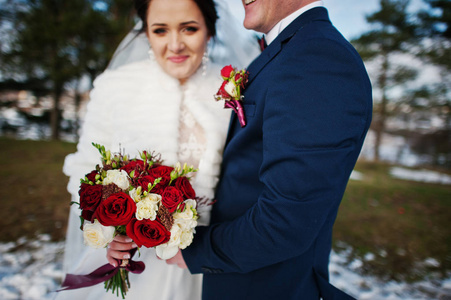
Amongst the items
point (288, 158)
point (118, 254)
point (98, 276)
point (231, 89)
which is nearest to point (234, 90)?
point (231, 89)

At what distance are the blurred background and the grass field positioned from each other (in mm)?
27

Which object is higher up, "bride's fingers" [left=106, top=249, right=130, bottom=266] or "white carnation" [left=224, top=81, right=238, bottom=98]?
"white carnation" [left=224, top=81, right=238, bottom=98]

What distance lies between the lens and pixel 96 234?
118 centimetres

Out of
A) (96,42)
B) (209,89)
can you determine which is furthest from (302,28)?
(96,42)

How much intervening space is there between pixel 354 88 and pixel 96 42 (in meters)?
13.7

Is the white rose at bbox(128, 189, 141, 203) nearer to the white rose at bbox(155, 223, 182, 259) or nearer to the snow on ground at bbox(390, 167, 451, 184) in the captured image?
the white rose at bbox(155, 223, 182, 259)

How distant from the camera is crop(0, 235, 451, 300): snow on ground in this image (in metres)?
3.20

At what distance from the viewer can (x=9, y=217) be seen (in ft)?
16.8

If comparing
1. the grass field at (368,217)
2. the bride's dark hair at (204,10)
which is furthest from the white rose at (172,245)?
the grass field at (368,217)

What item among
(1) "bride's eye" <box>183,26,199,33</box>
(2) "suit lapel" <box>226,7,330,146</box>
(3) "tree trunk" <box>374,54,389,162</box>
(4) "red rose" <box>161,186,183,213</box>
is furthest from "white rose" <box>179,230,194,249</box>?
(3) "tree trunk" <box>374,54,389,162</box>

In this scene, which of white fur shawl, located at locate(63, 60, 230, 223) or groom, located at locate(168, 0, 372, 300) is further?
white fur shawl, located at locate(63, 60, 230, 223)

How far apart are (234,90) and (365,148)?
17652 mm

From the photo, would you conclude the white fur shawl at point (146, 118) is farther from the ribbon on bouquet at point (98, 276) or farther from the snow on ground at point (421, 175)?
the snow on ground at point (421, 175)

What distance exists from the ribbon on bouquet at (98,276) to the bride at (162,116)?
25 centimetres
